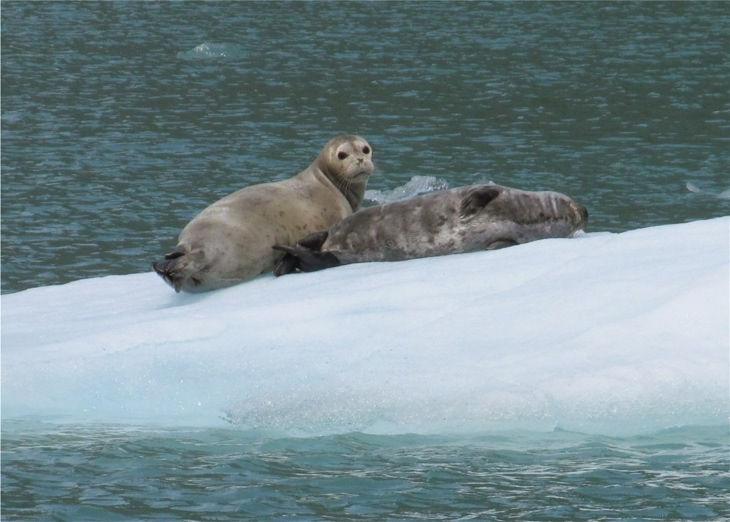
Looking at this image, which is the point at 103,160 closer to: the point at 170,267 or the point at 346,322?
the point at 170,267

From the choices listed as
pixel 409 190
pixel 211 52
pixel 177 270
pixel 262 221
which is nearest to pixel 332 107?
pixel 211 52

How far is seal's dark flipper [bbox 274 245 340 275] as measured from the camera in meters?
9.70

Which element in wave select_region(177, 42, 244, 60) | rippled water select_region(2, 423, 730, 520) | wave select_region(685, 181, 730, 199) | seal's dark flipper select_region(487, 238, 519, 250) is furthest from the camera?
wave select_region(177, 42, 244, 60)

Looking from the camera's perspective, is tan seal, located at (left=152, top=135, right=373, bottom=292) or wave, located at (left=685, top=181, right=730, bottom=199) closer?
tan seal, located at (left=152, top=135, right=373, bottom=292)

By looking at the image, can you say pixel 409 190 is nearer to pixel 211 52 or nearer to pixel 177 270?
pixel 177 270

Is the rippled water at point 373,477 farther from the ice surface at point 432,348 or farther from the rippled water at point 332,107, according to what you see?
the rippled water at point 332,107

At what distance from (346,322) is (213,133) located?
14724mm

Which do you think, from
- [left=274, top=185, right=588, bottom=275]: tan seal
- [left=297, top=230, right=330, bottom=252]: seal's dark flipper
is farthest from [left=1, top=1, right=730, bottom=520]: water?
[left=297, top=230, right=330, bottom=252]: seal's dark flipper

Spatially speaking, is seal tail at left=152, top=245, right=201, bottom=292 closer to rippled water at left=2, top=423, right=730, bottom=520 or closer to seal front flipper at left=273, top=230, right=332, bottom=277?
seal front flipper at left=273, top=230, right=332, bottom=277

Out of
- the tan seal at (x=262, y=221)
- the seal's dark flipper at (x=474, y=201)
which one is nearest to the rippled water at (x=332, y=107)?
the tan seal at (x=262, y=221)

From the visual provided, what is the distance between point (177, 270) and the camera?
9508mm

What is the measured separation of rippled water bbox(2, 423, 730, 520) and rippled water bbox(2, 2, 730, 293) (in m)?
7.60

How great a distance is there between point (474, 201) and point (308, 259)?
3.44 feet

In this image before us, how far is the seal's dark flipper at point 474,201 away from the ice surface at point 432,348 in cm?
45
